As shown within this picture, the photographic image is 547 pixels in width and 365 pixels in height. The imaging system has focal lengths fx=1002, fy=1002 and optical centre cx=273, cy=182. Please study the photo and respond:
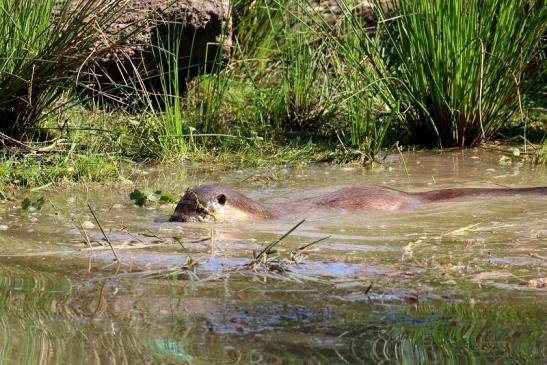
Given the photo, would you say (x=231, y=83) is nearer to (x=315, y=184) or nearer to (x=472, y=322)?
(x=315, y=184)

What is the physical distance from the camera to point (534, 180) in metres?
5.93

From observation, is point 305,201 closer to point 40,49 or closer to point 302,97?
point 40,49

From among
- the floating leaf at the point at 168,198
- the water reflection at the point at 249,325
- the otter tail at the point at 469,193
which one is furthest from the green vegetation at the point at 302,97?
the water reflection at the point at 249,325

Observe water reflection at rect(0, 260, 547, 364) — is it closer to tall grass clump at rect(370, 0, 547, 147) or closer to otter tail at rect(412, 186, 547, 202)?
otter tail at rect(412, 186, 547, 202)

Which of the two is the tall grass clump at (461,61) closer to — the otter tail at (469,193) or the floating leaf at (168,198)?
the otter tail at (469,193)

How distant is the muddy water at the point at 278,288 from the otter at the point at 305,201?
0.32 feet

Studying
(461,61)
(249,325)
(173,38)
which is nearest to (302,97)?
(173,38)

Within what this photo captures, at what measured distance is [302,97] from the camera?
742 centimetres

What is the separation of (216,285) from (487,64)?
3508 mm

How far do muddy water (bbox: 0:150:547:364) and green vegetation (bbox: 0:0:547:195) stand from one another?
926 millimetres

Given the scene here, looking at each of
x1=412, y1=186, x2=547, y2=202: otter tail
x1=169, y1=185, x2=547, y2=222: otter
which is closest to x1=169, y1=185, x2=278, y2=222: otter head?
x1=169, y1=185, x2=547, y2=222: otter

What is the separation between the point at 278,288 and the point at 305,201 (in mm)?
2081

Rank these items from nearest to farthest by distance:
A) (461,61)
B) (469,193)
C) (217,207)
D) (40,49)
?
(217,207) < (469,193) < (40,49) < (461,61)

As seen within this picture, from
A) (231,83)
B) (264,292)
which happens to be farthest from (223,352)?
(231,83)
